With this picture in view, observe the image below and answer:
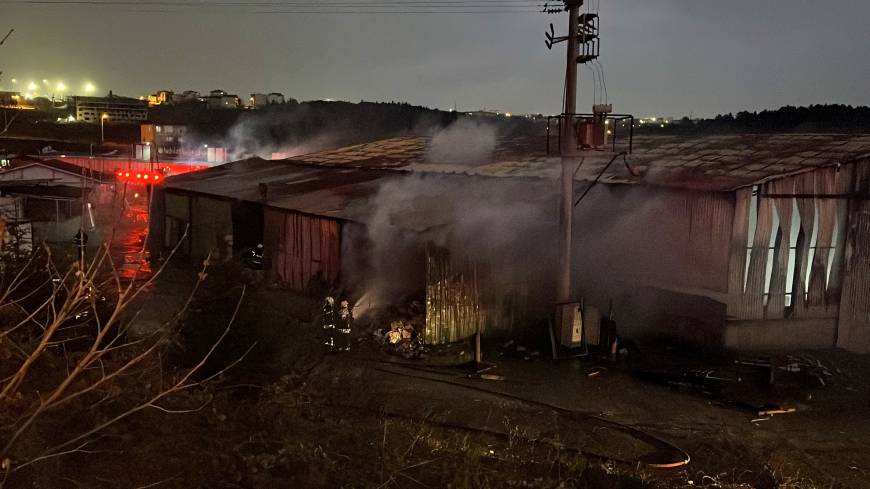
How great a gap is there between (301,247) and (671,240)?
Result: 9.77m

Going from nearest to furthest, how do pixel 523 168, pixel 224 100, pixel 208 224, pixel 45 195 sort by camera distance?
1. pixel 523 168
2. pixel 208 224
3. pixel 45 195
4. pixel 224 100

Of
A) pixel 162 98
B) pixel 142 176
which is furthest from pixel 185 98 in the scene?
pixel 142 176

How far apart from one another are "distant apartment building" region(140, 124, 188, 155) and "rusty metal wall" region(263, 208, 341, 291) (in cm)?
3851

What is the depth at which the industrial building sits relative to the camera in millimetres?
14422

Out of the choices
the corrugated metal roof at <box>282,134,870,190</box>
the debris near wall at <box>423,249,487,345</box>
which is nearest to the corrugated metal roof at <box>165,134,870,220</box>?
the corrugated metal roof at <box>282,134,870,190</box>

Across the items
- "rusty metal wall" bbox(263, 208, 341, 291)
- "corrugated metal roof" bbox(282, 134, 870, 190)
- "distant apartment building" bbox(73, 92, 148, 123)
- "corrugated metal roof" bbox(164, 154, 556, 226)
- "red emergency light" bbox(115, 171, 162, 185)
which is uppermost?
"distant apartment building" bbox(73, 92, 148, 123)

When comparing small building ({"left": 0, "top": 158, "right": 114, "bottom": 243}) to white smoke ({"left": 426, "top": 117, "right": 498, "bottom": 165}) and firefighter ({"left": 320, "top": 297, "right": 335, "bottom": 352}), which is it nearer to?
white smoke ({"left": 426, "top": 117, "right": 498, "bottom": 165})

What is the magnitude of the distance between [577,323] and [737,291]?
12.2ft

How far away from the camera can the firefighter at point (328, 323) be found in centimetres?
1387

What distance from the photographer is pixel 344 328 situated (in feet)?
45.9

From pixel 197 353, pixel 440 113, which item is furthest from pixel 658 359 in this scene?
pixel 440 113

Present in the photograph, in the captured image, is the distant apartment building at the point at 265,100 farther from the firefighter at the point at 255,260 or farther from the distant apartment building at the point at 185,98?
the firefighter at the point at 255,260

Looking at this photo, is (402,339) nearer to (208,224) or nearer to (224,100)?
(208,224)

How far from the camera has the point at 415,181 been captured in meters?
21.1
